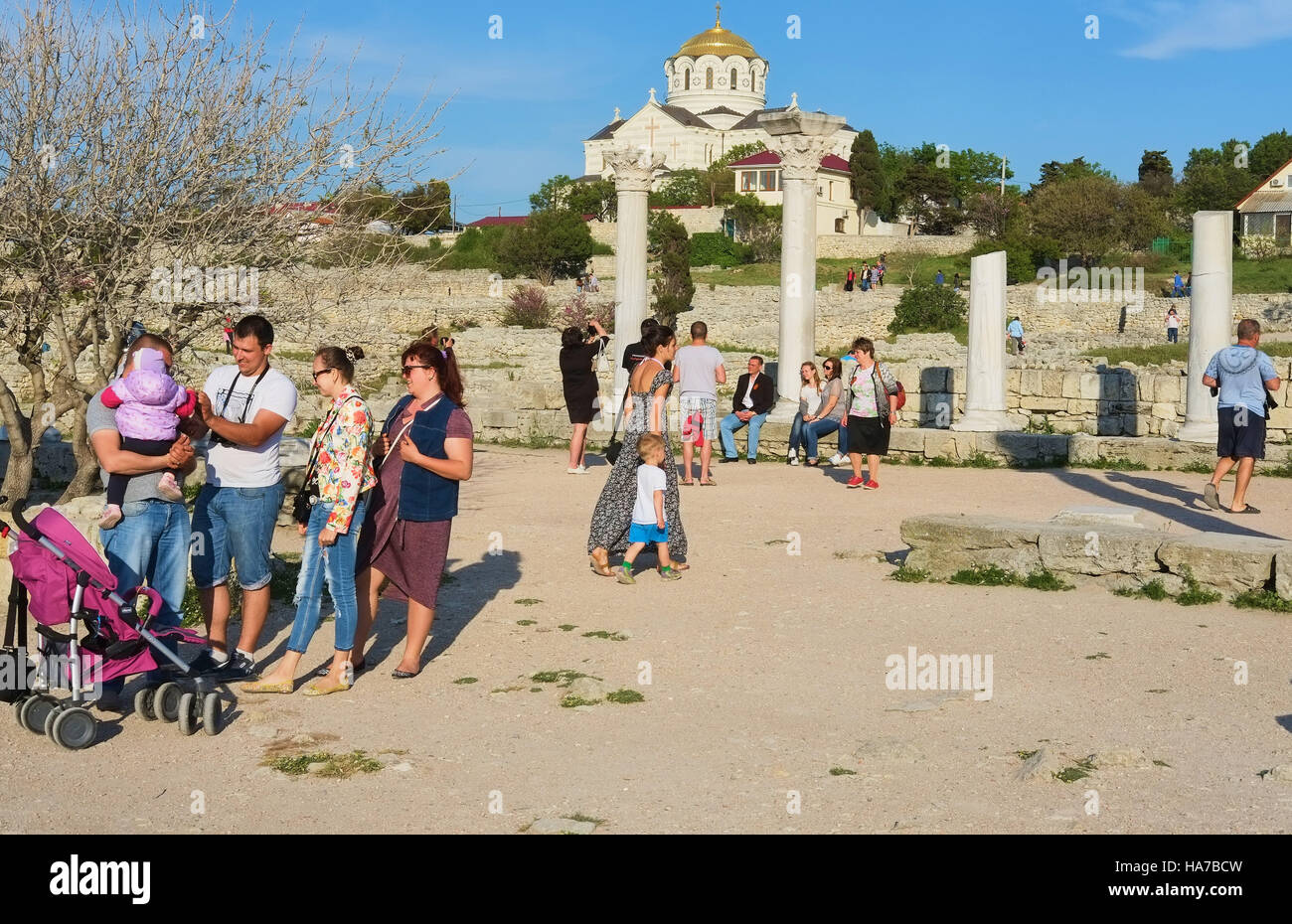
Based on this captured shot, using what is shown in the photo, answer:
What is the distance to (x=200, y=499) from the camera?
21.5 feet

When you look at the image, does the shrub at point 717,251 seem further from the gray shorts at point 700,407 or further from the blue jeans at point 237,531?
the blue jeans at point 237,531

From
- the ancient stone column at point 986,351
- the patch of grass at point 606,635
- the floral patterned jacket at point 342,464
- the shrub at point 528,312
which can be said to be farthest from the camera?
the shrub at point 528,312

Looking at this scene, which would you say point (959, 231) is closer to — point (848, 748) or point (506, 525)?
point (506, 525)

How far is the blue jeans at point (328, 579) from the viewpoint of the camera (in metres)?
6.34

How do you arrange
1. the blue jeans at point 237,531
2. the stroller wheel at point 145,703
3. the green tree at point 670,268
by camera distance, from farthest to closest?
the green tree at point 670,268
the blue jeans at point 237,531
the stroller wheel at point 145,703

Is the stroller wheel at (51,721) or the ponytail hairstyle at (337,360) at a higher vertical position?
the ponytail hairstyle at (337,360)

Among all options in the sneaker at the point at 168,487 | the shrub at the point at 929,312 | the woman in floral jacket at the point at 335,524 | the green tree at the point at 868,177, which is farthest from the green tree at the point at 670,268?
the sneaker at the point at 168,487

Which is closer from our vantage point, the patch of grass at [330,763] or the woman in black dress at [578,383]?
the patch of grass at [330,763]

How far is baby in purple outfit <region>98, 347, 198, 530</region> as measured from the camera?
6.06 metres

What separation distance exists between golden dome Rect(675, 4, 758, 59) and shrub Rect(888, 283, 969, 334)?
60.9 meters

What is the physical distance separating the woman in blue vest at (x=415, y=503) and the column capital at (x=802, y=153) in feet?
43.0

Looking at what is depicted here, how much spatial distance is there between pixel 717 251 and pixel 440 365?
2365 inches
